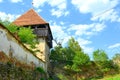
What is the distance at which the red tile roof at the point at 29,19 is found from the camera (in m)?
36.0

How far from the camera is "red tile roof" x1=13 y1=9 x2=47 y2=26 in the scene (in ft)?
118

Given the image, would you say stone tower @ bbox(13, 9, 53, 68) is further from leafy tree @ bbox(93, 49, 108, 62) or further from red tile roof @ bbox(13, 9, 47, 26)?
leafy tree @ bbox(93, 49, 108, 62)

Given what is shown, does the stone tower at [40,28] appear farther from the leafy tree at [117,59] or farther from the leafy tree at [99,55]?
the leafy tree at [117,59]

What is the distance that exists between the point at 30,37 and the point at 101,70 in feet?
51.9

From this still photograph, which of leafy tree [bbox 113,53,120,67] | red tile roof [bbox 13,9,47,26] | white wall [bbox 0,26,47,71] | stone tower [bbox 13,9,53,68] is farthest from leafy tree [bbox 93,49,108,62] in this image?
white wall [bbox 0,26,47,71]

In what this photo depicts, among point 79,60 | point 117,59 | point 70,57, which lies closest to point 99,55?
point 117,59

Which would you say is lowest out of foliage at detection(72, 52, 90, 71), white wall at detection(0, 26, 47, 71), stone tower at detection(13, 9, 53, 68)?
white wall at detection(0, 26, 47, 71)

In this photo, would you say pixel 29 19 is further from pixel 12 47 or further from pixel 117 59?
pixel 12 47

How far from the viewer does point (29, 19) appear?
37.0m

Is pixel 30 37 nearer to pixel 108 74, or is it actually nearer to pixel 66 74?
pixel 66 74

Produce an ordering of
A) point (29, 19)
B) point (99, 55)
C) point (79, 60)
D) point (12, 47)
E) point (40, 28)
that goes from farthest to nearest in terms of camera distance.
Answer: point (99, 55)
point (79, 60)
point (29, 19)
point (40, 28)
point (12, 47)

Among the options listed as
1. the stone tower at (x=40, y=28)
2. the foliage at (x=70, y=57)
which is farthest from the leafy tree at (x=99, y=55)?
the stone tower at (x=40, y=28)

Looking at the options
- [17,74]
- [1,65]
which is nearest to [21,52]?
[17,74]

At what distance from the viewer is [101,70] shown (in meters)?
41.1
